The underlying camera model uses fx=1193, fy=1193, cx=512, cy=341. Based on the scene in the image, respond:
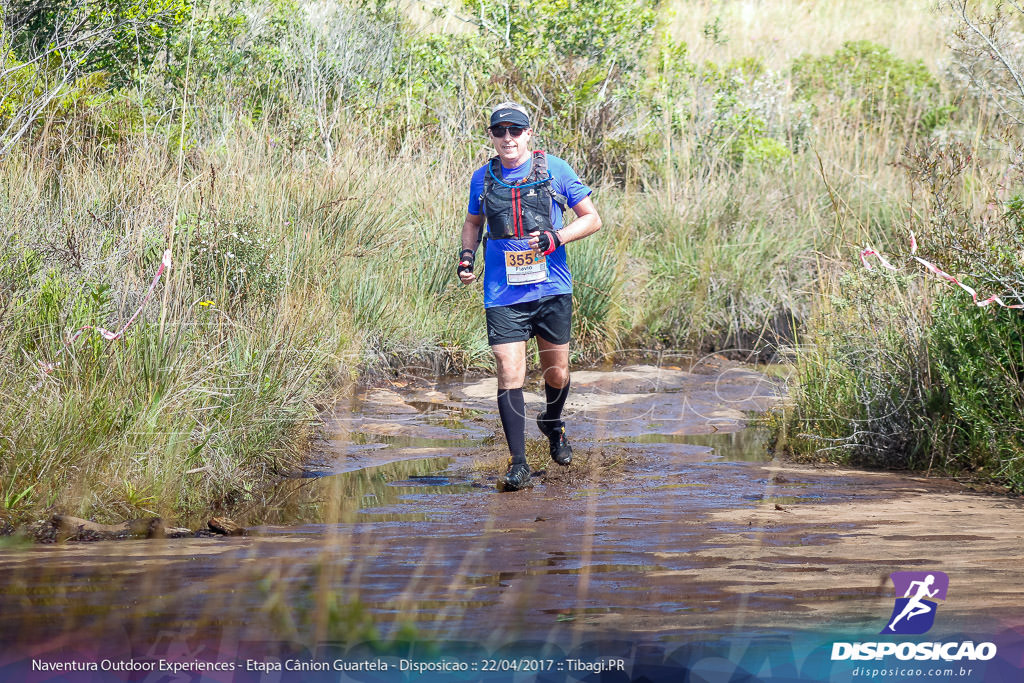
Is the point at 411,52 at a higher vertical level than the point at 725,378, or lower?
higher

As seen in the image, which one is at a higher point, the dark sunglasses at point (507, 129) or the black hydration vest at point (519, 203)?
the dark sunglasses at point (507, 129)

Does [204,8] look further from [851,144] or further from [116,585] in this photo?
[116,585]

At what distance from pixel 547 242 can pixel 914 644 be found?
3226 mm

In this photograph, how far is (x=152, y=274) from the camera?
25.7 ft

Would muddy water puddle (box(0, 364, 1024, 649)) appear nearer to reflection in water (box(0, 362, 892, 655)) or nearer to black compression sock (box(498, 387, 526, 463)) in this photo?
reflection in water (box(0, 362, 892, 655))

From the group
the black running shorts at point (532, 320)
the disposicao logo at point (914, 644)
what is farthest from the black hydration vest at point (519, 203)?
the disposicao logo at point (914, 644)

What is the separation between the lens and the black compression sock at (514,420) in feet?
22.1

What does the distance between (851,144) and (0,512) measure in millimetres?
10775

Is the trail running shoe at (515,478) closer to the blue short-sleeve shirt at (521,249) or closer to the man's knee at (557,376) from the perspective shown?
the man's knee at (557,376)

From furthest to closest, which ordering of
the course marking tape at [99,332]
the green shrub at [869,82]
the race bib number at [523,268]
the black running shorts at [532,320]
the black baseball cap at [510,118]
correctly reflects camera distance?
the green shrub at [869,82], the black running shorts at [532,320], the race bib number at [523,268], the black baseball cap at [510,118], the course marking tape at [99,332]

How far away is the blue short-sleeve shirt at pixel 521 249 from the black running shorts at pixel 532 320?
2.3 inches

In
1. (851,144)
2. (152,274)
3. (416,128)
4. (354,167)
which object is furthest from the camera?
(851,144)

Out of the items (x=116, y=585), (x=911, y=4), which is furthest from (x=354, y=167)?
(x=911, y=4)

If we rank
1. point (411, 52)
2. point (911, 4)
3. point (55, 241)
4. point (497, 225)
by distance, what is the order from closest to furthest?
point (497, 225) → point (55, 241) → point (411, 52) → point (911, 4)
